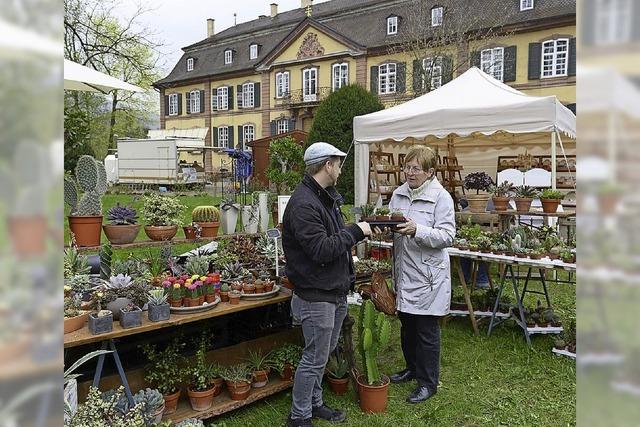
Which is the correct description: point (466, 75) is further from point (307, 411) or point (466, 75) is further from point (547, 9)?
point (547, 9)

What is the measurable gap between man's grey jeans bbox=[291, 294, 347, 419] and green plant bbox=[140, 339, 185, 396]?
2.46 ft

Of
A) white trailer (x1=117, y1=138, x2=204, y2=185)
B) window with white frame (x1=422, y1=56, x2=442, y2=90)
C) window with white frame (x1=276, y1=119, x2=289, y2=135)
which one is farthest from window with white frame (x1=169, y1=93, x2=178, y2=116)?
window with white frame (x1=422, y1=56, x2=442, y2=90)

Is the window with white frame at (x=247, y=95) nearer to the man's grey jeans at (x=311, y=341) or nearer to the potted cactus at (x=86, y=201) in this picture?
the potted cactus at (x=86, y=201)

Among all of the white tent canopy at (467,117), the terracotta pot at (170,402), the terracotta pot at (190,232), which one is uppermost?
the white tent canopy at (467,117)

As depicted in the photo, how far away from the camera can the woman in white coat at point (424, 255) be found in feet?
11.0

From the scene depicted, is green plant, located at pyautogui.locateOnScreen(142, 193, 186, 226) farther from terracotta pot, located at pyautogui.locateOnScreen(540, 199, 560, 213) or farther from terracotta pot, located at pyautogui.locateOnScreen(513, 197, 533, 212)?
terracotta pot, located at pyautogui.locateOnScreen(540, 199, 560, 213)

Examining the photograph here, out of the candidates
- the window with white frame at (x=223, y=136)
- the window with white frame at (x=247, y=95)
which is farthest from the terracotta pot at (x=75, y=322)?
the window with white frame at (x=223, y=136)

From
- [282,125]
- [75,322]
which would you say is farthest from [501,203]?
[282,125]

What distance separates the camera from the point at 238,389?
3.29 m

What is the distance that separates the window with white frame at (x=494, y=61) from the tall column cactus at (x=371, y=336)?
1965 cm

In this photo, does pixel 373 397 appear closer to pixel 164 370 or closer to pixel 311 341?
pixel 311 341

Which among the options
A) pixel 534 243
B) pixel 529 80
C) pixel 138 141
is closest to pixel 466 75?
pixel 534 243

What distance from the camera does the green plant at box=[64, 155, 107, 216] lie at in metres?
3.42

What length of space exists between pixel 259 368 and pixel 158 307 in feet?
3.05
